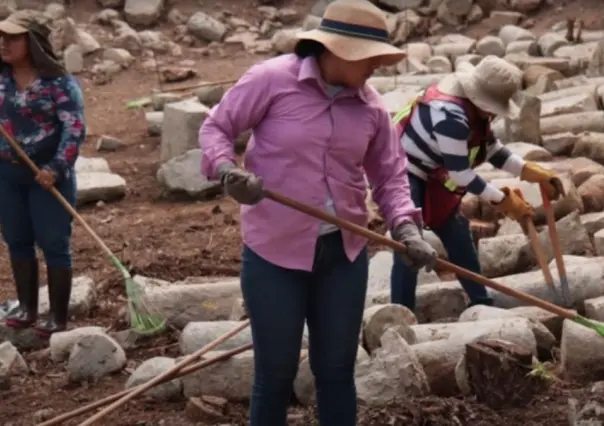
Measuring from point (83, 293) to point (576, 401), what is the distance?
3.28 meters

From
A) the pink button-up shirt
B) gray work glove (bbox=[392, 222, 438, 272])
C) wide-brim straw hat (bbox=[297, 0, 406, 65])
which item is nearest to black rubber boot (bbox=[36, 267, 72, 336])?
the pink button-up shirt

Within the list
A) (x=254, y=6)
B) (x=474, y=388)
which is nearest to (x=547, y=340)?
(x=474, y=388)

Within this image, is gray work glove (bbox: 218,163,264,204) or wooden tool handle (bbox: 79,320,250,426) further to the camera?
wooden tool handle (bbox: 79,320,250,426)

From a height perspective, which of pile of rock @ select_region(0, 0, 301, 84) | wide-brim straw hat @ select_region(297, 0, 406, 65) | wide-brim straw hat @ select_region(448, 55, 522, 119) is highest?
wide-brim straw hat @ select_region(297, 0, 406, 65)

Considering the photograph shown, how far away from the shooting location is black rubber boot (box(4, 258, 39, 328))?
630 cm

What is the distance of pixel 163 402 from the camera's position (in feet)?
17.5

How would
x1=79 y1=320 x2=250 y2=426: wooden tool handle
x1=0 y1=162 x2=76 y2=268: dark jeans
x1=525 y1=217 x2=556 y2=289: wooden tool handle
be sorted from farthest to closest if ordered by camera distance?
x1=0 y1=162 x2=76 y2=268: dark jeans
x1=525 y1=217 x2=556 y2=289: wooden tool handle
x1=79 y1=320 x2=250 y2=426: wooden tool handle

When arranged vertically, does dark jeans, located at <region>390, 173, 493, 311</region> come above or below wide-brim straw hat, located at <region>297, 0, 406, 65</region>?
below

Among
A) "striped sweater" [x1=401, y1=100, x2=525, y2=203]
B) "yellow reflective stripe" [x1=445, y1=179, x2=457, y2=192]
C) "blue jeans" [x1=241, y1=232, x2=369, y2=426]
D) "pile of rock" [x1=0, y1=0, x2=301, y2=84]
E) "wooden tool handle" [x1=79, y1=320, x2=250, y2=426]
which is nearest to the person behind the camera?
"blue jeans" [x1=241, y1=232, x2=369, y2=426]

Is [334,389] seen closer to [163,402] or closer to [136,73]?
[163,402]

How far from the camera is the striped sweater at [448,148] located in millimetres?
5379

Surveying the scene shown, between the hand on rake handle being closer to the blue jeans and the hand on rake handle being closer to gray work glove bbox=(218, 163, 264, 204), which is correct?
the blue jeans

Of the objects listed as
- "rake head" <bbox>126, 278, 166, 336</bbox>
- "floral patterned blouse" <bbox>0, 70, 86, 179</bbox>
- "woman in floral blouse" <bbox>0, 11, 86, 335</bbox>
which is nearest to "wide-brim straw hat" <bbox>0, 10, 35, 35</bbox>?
"woman in floral blouse" <bbox>0, 11, 86, 335</bbox>

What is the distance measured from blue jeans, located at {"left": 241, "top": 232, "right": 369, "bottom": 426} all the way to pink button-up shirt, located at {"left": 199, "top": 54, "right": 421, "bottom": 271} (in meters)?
0.06
